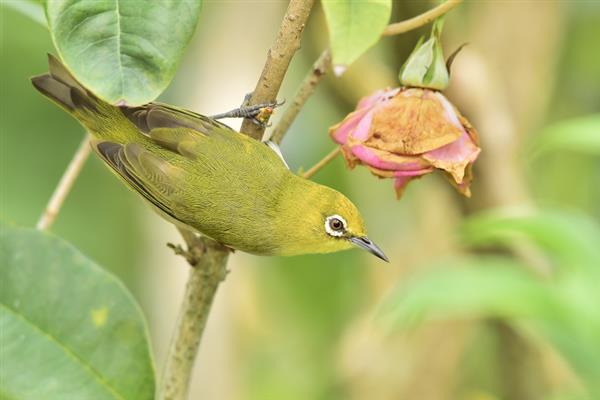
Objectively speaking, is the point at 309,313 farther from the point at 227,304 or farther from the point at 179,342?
the point at 179,342

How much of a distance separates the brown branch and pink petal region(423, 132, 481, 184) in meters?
0.31

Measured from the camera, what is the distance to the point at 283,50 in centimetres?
175

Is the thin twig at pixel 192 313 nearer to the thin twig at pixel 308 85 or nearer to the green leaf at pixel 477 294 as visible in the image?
the thin twig at pixel 308 85

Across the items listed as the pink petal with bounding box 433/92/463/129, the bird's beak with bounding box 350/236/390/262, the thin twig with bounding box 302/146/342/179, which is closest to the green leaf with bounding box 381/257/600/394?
the bird's beak with bounding box 350/236/390/262

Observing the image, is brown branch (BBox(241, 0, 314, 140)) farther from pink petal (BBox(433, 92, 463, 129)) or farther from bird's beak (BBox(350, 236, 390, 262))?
bird's beak (BBox(350, 236, 390, 262))

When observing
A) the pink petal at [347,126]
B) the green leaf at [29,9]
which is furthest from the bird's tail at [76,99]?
the pink petal at [347,126]

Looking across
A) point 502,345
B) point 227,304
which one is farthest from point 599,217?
point 227,304

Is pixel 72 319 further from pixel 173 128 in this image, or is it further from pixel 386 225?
pixel 386 225

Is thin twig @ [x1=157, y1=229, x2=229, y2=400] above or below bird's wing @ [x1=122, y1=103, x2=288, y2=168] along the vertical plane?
below

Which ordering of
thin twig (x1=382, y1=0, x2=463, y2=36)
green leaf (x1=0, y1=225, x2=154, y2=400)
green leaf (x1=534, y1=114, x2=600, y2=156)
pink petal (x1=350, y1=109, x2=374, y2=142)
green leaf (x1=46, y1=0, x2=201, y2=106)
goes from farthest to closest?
1. green leaf (x1=534, y1=114, x2=600, y2=156)
2. green leaf (x1=0, y1=225, x2=154, y2=400)
3. pink petal (x1=350, y1=109, x2=374, y2=142)
4. thin twig (x1=382, y1=0, x2=463, y2=36)
5. green leaf (x1=46, y1=0, x2=201, y2=106)

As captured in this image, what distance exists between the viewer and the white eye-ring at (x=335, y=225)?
273 centimetres

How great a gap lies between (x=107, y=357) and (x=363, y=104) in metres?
0.76

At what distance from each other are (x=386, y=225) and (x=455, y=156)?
3.76 meters

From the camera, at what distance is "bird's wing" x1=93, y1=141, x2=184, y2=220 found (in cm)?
263
